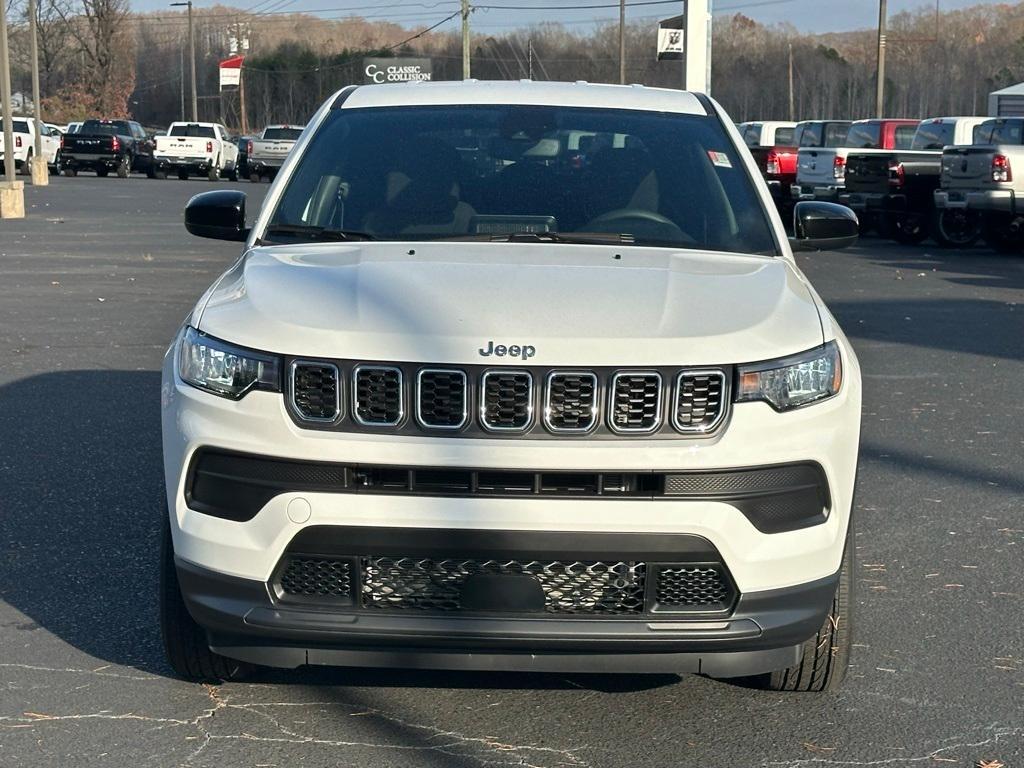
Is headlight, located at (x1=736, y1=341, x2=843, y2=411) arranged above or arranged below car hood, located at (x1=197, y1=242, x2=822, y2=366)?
below

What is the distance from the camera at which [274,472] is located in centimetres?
368

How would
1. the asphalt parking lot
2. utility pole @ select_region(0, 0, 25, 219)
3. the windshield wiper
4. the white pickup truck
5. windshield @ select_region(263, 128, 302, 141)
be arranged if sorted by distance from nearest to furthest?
the asphalt parking lot
the windshield wiper
utility pole @ select_region(0, 0, 25, 219)
windshield @ select_region(263, 128, 302, 141)
the white pickup truck

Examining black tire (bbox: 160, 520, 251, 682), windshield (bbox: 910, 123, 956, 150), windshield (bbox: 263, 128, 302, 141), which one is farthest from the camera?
windshield (bbox: 263, 128, 302, 141)

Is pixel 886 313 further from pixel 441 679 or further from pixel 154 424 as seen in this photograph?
pixel 441 679

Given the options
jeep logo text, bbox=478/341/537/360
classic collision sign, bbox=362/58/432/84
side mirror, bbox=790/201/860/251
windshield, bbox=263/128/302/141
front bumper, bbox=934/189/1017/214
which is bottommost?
front bumper, bbox=934/189/1017/214

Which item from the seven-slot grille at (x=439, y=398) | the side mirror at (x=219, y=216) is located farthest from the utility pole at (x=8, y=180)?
the seven-slot grille at (x=439, y=398)

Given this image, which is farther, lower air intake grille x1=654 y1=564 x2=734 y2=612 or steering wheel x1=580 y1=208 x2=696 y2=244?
steering wheel x1=580 y1=208 x2=696 y2=244

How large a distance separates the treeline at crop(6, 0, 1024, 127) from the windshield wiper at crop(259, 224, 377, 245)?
8139cm

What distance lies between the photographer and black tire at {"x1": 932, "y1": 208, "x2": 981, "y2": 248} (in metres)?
22.0

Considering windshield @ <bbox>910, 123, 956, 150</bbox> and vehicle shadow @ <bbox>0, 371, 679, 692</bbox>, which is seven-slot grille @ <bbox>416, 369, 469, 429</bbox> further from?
windshield @ <bbox>910, 123, 956, 150</bbox>

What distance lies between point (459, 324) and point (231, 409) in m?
0.60

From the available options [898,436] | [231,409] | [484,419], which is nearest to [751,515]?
[484,419]

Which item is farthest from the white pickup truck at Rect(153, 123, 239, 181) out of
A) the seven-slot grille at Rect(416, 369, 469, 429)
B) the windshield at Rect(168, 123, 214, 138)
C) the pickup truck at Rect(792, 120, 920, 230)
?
the seven-slot grille at Rect(416, 369, 469, 429)

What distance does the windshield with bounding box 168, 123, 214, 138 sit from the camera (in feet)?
163
